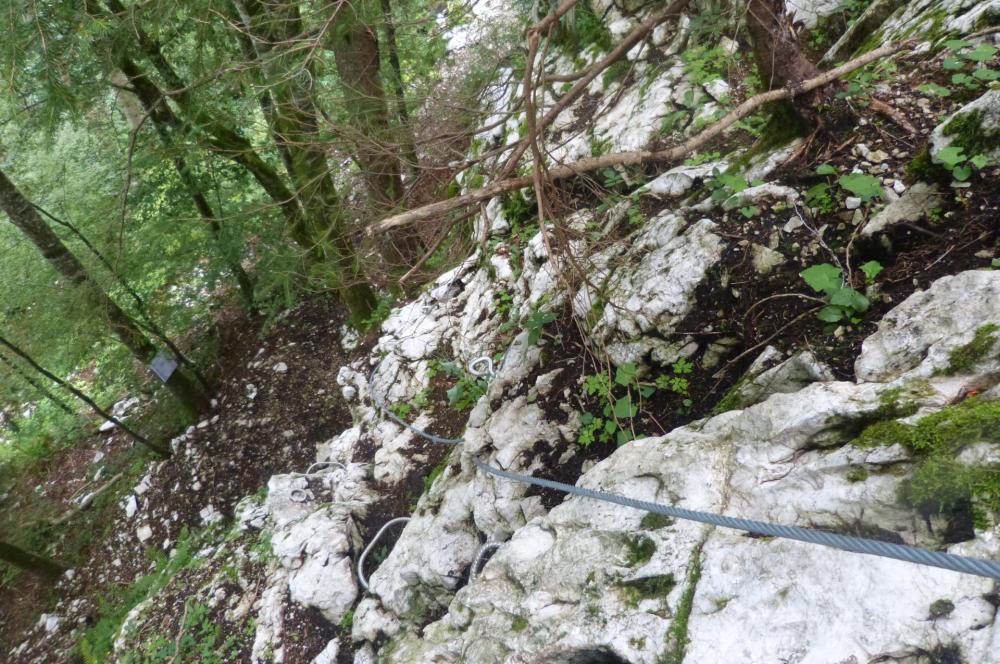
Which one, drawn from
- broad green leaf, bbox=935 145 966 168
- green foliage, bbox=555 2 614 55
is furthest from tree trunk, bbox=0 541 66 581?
broad green leaf, bbox=935 145 966 168

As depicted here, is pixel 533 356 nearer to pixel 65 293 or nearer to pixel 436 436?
pixel 436 436

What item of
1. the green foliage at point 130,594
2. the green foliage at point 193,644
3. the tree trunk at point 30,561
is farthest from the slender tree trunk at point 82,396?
the green foliage at point 193,644

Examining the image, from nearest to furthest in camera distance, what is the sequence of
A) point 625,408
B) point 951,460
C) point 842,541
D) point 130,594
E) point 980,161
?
point 842,541
point 951,460
point 980,161
point 625,408
point 130,594

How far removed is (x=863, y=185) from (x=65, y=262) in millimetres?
6075

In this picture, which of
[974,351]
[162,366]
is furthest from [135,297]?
[974,351]

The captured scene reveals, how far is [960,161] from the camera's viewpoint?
215 cm

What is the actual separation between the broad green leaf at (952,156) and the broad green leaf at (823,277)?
60 cm

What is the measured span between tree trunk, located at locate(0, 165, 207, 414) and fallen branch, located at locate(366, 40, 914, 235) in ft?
12.7

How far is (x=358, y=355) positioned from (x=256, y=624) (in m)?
2.83

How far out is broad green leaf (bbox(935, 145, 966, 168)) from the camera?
2148 millimetres

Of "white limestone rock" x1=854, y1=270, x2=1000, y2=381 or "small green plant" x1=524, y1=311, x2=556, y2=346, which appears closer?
"white limestone rock" x1=854, y1=270, x2=1000, y2=381

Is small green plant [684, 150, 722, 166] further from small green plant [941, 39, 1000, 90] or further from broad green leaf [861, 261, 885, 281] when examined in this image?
broad green leaf [861, 261, 885, 281]

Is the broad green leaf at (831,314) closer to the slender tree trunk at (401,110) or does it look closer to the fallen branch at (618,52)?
the fallen branch at (618,52)

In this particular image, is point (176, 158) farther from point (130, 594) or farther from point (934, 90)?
point (934, 90)
